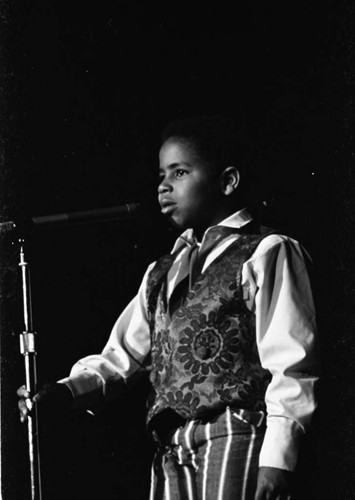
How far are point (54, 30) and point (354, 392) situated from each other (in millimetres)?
1001

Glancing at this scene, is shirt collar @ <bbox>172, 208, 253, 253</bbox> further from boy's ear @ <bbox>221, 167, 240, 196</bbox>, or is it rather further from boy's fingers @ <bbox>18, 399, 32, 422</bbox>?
boy's fingers @ <bbox>18, 399, 32, 422</bbox>

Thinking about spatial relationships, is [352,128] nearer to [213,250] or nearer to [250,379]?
[213,250]

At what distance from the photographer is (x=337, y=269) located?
1.66 metres

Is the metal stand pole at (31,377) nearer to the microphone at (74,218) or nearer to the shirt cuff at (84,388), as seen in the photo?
the microphone at (74,218)

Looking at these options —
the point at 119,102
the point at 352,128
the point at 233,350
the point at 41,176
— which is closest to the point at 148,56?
the point at 119,102

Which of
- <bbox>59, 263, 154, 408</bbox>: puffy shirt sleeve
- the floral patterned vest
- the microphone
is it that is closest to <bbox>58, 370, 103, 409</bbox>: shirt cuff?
<bbox>59, 263, 154, 408</bbox>: puffy shirt sleeve

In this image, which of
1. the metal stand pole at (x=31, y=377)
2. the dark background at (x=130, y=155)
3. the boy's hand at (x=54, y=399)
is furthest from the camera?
the dark background at (x=130, y=155)

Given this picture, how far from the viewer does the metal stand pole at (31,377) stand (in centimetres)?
123

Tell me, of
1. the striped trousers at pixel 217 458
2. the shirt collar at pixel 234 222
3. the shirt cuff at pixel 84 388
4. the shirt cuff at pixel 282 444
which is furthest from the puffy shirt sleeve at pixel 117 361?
the shirt cuff at pixel 282 444

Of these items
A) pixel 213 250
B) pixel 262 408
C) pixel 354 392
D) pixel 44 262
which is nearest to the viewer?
pixel 262 408

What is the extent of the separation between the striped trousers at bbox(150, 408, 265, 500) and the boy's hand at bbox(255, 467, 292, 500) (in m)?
0.07

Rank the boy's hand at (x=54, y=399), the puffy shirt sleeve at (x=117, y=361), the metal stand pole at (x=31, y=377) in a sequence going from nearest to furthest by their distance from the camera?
the metal stand pole at (x=31, y=377) → the boy's hand at (x=54, y=399) → the puffy shirt sleeve at (x=117, y=361)

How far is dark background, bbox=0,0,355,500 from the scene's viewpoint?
5.45 ft

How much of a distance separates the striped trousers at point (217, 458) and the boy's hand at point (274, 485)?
66mm
